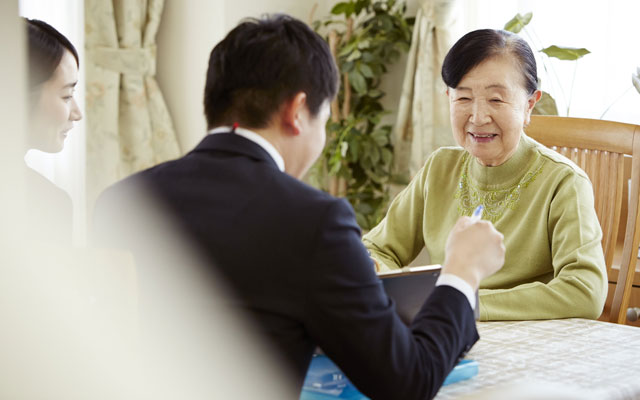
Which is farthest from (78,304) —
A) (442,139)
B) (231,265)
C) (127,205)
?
(442,139)

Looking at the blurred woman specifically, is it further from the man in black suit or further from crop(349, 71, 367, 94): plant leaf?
crop(349, 71, 367, 94): plant leaf

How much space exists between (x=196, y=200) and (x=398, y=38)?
A: 110 inches

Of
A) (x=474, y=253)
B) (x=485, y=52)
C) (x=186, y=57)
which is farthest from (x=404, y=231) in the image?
(x=186, y=57)

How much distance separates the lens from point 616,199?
192 centimetres

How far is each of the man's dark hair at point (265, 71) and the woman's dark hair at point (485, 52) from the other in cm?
85

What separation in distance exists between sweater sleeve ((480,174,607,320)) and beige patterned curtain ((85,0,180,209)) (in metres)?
2.35

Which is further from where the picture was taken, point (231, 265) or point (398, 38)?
point (398, 38)

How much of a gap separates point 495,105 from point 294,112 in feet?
3.12

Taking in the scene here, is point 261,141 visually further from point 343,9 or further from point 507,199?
point 343,9

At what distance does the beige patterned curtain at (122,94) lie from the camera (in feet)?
11.2

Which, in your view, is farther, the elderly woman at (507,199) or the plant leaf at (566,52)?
the plant leaf at (566,52)

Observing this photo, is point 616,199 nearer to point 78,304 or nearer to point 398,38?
point 78,304

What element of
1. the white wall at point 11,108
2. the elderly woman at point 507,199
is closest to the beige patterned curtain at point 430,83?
the elderly woman at point 507,199

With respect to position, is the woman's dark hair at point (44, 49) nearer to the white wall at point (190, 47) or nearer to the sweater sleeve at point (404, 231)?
the sweater sleeve at point (404, 231)
